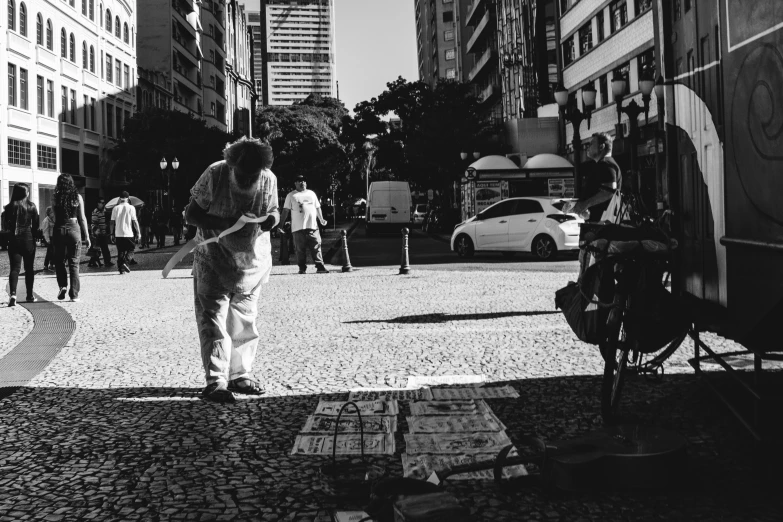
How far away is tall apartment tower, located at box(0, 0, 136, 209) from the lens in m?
42.6

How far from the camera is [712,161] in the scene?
4.83 m

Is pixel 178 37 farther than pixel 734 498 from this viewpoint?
Yes

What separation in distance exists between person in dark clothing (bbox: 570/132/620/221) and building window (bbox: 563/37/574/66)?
39.3 m

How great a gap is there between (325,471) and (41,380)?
3.60 m

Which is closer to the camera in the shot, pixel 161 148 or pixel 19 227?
pixel 19 227

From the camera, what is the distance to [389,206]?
1702 inches

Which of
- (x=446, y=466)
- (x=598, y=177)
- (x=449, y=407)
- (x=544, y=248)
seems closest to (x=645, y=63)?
(x=544, y=248)

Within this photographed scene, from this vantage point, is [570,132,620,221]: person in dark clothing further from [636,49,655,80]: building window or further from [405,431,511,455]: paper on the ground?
[636,49,655,80]: building window

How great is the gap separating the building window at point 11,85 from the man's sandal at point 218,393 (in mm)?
41132

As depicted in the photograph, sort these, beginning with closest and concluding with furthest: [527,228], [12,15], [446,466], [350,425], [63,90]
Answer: [446,466] < [350,425] < [527,228] < [12,15] < [63,90]

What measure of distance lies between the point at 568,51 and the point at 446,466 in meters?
44.2

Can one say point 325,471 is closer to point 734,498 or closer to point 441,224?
point 734,498

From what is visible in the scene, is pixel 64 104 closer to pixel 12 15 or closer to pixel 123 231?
pixel 12 15

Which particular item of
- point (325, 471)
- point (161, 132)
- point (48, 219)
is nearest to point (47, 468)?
point (325, 471)
